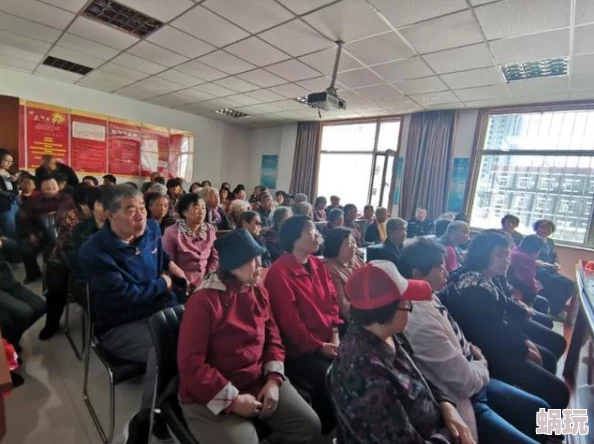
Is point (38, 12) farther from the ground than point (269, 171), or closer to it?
farther from the ground

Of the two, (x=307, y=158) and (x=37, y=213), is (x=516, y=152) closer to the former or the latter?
(x=307, y=158)

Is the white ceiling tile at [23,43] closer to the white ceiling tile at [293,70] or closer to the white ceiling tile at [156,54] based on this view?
the white ceiling tile at [156,54]

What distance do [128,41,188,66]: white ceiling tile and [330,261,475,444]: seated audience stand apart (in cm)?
404

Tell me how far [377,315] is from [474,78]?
4079 millimetres

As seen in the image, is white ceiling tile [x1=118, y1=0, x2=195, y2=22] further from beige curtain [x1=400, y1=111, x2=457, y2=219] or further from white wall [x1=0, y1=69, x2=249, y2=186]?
beige curtain [x1=400, y1=111, x2=457, y2=219]

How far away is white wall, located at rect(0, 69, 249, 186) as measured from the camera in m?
5.15

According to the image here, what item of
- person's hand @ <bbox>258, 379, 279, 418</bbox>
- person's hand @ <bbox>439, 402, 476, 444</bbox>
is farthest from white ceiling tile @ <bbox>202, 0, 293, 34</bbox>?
person's hand @ <bbox>439, 402, 476, 444</bbox>

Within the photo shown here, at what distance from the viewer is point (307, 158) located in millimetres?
7695

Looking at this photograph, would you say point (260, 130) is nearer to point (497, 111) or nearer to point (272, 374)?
point (497, 111)

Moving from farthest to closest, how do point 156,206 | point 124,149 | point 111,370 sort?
1. point 124,149
2. point 156,206
3. point 111,370

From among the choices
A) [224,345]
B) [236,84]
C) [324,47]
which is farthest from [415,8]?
[236,84]

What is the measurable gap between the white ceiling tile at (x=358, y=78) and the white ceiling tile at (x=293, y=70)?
40 centimetres

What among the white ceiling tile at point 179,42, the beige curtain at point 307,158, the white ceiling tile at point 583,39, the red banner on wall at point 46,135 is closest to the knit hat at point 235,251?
the white ceiling tile at point 179,42

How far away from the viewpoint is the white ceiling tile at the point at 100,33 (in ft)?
10.7
